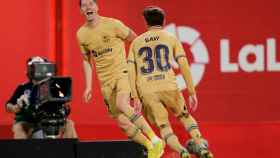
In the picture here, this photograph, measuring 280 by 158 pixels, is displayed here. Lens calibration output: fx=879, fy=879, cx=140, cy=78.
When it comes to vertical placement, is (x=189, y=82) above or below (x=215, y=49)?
below

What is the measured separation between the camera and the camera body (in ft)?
17.2

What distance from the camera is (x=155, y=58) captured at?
4715 millimetres

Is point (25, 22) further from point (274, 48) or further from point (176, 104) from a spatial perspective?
point (176, 104)

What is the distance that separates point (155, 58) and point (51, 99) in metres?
0.82

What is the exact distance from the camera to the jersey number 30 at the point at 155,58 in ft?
15.5

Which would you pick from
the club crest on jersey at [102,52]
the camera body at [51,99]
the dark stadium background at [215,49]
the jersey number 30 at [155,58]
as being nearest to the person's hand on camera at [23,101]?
the camera body at [51,99]

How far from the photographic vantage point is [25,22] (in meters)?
7.25

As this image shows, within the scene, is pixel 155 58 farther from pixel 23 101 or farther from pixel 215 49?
pixel 215 49

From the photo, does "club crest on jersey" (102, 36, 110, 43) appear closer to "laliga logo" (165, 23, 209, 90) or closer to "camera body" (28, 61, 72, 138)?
"camera body" (28, 61, 72, 138)

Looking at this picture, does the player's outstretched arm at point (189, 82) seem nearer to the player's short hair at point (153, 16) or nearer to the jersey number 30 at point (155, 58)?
the jersey number 30 at point (155, 58)

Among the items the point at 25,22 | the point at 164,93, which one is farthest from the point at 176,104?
the point at 25,22

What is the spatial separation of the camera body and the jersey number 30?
2.39ft

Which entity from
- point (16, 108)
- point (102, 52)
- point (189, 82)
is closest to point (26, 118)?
point (16, 108)

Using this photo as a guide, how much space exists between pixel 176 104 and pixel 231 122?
6.93ft
